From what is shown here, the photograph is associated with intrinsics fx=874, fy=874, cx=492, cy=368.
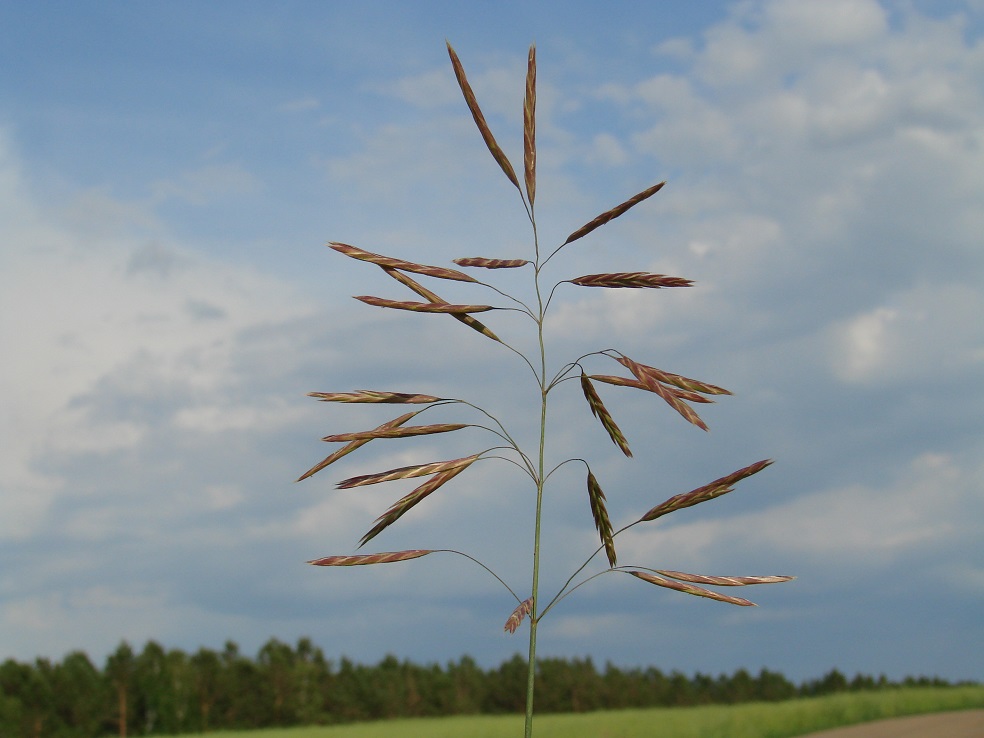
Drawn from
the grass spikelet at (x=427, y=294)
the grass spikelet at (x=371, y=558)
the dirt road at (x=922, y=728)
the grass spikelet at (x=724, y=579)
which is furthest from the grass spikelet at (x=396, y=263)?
the dirt road at (x=922, y=728)

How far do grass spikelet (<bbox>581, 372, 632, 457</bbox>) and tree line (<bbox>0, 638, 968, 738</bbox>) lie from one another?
1081 centimetres

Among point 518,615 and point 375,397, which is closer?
point 518,615

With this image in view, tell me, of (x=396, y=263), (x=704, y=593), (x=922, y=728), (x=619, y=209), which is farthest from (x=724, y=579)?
(x=922, y=728)

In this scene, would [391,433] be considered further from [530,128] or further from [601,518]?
[530,128]

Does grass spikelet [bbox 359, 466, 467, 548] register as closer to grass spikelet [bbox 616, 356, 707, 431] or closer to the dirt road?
grass spikelet [bbox 616, 356, 707, 431]

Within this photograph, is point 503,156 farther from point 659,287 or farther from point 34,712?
point 34,712

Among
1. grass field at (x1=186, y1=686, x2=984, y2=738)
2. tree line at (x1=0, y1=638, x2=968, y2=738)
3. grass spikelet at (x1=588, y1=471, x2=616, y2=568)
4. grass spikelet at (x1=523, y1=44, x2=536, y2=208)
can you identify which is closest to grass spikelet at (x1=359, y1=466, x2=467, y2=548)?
grass spikelet at (x1=588, y1=471, x2=616, y2=568)

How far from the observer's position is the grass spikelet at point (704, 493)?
287cm

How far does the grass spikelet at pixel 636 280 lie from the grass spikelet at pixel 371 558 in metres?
1.18

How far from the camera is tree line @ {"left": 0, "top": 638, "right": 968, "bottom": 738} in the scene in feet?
45.1

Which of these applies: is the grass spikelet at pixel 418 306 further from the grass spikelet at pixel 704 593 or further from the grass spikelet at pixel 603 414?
the grass spikelet at pixel 704 593

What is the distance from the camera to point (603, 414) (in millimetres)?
3230

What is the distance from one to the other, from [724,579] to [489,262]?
1.48 metres

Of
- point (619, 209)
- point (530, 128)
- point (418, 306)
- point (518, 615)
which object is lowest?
point (518, 615)
